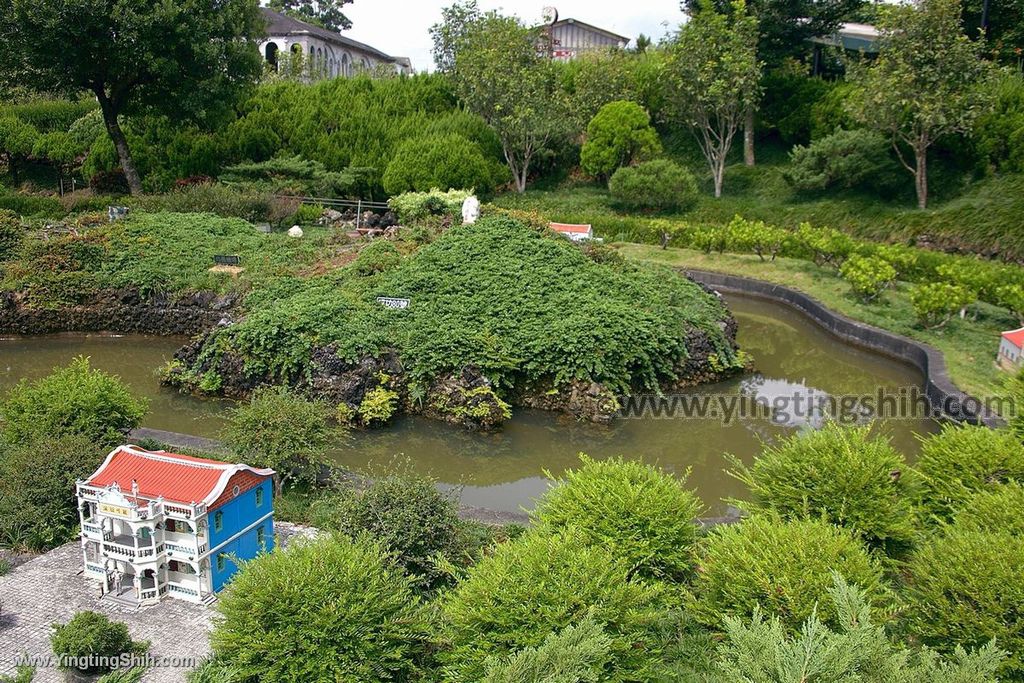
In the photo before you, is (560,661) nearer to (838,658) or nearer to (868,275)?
(838,658)

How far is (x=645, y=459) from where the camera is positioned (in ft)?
33.9

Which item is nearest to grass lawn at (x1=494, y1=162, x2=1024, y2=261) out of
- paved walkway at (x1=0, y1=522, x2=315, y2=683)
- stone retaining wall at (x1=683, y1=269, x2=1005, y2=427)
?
stone retaining wall at (x1=683, y1=269, x2=1005, y2=427)

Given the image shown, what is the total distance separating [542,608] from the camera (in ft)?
15.9

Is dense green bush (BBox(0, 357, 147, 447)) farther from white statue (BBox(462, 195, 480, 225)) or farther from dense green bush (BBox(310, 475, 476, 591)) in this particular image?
white statue (BBox(462, 195, 480, 225))

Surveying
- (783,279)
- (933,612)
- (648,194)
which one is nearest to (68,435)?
(933,612)

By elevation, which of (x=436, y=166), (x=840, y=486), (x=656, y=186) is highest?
(x=436, y=166)

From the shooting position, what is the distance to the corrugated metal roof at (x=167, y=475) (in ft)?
22.6

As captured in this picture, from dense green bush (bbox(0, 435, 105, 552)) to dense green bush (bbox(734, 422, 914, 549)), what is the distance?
6399mm

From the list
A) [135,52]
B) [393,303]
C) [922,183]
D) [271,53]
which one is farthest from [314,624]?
[271,53]

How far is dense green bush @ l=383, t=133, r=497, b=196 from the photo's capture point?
2608 cm

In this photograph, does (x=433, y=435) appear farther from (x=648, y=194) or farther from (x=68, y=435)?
(x=648, y=194)

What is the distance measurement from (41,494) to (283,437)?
2.28 m

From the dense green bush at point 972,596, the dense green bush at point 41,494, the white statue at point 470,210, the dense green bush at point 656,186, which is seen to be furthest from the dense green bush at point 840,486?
the dense green bush at point 656,186

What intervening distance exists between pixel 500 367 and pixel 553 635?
7.04m
